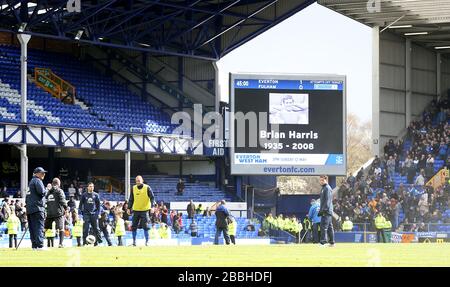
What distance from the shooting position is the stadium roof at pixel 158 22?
51.3 metres

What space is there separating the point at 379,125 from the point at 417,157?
2.73 m

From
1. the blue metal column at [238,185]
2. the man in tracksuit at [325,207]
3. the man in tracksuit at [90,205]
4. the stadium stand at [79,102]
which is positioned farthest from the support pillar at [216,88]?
the man in tracksuit at [325,207]

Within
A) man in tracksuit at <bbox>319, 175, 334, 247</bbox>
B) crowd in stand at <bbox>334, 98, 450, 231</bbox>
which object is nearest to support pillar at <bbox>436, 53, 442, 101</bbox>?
crowd in stand at <bbox>334, 98, 450, 231</bbox>

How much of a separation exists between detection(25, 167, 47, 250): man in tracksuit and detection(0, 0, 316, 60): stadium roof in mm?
22587

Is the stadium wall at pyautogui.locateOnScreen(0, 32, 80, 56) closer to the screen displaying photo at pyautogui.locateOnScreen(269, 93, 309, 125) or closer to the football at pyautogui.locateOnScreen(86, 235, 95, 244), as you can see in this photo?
the screen displaying photo at pyautogui.locateOnScreen(269, 93, 309, 125)

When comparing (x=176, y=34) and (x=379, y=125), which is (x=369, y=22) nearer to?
(x=379, y=125)

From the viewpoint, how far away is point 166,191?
196 feet

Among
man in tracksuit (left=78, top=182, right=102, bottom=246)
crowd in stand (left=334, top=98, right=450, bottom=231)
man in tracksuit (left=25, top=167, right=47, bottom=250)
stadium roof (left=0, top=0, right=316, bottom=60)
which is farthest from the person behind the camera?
crowd in stand (left=334, top=98, right=450, bottom=231)

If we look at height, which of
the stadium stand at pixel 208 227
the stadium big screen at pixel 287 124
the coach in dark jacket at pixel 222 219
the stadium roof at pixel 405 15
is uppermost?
the stadium roof at pixel 405 15

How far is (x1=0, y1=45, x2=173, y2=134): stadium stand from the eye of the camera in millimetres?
52219

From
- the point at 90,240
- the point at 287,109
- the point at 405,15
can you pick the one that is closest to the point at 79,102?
the point at 287,109

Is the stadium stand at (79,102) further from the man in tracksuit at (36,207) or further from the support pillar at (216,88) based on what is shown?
the man in tracksuit at (36,207)

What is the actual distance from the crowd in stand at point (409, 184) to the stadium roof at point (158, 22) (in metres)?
9.54
